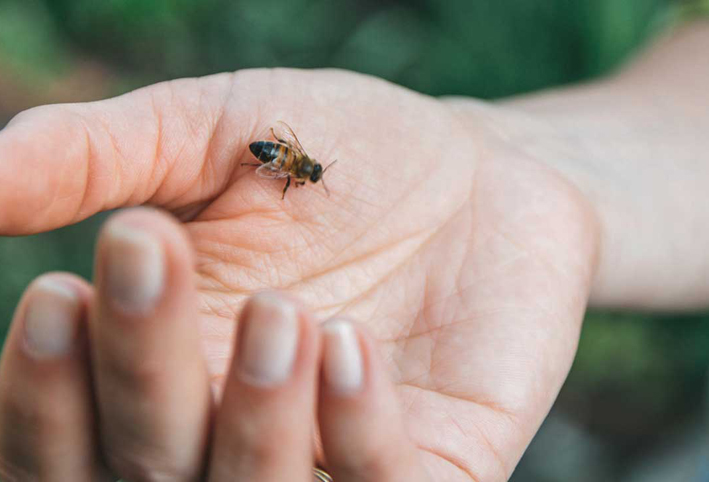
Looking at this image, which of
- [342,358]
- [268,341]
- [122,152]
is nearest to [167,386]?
[268,341]

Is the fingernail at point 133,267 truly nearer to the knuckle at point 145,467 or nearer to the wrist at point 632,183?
the knuckle at point 145,467

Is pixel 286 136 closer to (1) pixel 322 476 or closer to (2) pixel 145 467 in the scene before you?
(1) pixel 322 476

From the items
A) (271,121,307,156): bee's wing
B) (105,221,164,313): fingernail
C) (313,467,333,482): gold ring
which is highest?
(105,221,164,313): fingernail

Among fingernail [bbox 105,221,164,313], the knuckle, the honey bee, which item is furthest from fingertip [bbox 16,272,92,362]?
the honey bee

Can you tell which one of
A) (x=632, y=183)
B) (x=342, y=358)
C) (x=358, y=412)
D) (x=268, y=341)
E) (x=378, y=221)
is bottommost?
(x=632, y=183)

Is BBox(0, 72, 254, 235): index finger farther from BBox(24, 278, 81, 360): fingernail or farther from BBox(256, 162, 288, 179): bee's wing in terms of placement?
BBox(24, 278, 81, 360): fingernail

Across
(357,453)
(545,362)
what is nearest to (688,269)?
(545,362)

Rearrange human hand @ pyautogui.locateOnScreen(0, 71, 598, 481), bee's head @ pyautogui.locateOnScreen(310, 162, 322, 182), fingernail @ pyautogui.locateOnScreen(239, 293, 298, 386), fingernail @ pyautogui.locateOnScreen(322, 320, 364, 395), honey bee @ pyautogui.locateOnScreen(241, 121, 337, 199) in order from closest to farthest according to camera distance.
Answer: fingernail @ pyautogui.locateOnScreen(239, 293, 298, 386)
fingernail @ pyautogui.locateOnScreen(322, 320, 364, 395)
human hand @ pyautogui.locateOnScreen(0, 71, 598, 481)
honey bee @ pyautogui.locateOnScreen(241, 121, 337, 199)
bee's head @ pyautogui.locateOnScreen(310, 162, 322, 182)
